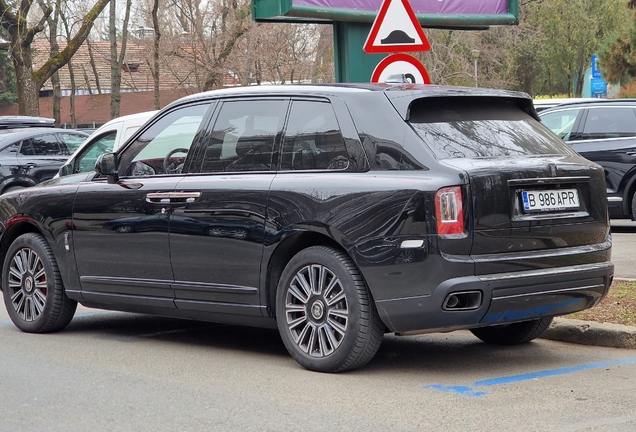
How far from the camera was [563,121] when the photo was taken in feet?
52.4

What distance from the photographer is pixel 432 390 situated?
5.96 m

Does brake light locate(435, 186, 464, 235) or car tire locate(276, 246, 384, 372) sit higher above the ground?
brake light locate(435, 186, 464, 235)

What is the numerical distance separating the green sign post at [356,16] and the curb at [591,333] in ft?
16.8

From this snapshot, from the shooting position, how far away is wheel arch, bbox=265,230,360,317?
6.58m

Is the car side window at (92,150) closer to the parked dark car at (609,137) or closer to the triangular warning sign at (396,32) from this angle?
the triangular warning sign at (396,32)

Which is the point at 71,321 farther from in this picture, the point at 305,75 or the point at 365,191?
the point at 305,75

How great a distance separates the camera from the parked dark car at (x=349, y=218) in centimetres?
602

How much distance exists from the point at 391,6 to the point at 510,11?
4486 millimetres

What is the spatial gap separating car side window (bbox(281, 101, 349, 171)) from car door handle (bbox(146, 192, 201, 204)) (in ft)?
2.36

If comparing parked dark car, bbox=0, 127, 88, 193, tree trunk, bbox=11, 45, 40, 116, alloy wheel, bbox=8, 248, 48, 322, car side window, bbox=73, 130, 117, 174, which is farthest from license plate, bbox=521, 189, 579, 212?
tree trunk, bbox=11, 45, 40, 116

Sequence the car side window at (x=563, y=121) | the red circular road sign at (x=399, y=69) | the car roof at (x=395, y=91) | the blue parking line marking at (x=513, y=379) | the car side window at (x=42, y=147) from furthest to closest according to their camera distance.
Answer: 1. the car side window at (x=42, y=147)
2. the car side window at (x=563, y=121)
3. the red circular road sign at (x=399, y=69)
4. the car roof at (x=395, y=91)
5. the blue parking line marking at (x=513, y=379)

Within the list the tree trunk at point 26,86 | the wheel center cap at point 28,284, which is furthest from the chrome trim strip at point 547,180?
the tree trunk at point 26,86

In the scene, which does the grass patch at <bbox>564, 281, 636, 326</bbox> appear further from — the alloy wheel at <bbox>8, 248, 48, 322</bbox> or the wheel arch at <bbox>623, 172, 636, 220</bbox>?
the wheel arch at <bbox>623, 172, 636, 220</bbox>

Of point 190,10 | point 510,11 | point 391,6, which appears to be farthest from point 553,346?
point 190,10
